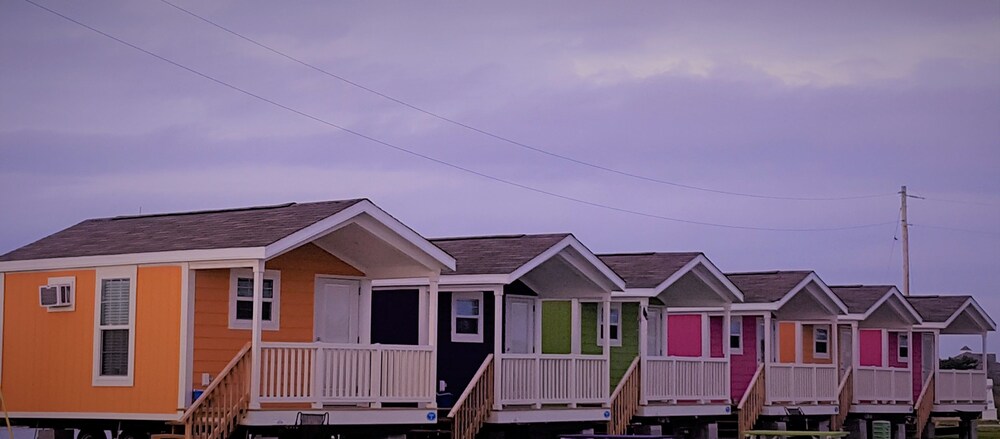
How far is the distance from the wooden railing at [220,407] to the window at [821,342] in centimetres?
2261

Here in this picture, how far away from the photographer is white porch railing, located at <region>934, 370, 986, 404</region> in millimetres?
44625

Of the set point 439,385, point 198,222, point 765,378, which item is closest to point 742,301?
point 765,378

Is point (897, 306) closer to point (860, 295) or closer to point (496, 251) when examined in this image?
point (860, 295)

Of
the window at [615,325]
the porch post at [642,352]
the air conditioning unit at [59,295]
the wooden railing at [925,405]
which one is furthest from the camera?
the wooden railing at [925,405]

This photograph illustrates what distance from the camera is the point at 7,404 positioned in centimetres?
2453

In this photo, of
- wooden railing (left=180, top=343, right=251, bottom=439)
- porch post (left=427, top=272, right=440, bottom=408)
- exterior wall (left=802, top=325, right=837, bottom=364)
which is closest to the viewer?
wooden railing (left=180, top=343, right=251, bottom=439)

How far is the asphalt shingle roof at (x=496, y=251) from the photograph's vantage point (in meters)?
26.9

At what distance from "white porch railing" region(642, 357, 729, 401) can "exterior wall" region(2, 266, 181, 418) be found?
39.2ft

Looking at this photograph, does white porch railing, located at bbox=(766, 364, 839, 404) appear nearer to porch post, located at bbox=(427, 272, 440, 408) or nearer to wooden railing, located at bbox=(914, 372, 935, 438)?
wooden railing, located at bbox=(914, 372, 935, 438)

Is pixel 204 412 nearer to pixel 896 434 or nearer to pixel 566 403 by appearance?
pixel 566 403

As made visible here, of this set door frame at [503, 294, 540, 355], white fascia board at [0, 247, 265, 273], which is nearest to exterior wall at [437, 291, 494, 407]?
door frame at [503, 294, 540, 355]

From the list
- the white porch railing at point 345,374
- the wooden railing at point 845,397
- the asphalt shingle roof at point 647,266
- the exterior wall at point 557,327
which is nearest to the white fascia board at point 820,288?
the wooden railing at point 845,397

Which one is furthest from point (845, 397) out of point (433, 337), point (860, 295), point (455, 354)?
point (433, 337)

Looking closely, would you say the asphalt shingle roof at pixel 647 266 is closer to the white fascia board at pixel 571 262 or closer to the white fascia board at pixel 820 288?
the white fascia board at pixel 571 262
